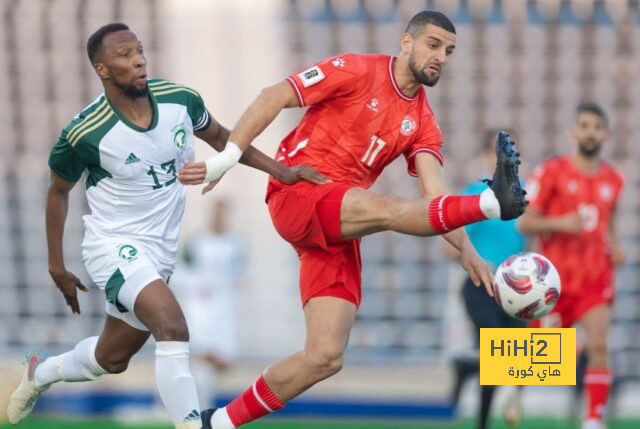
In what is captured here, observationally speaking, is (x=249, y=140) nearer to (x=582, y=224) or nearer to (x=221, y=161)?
(x=221, y=161)

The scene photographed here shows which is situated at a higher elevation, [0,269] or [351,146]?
[351,146]

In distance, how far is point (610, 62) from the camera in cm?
1569

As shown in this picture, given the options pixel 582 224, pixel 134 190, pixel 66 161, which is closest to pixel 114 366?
pixel 134 190

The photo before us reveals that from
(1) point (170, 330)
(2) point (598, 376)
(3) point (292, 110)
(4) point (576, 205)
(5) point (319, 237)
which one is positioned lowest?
(2) point (598, 376)

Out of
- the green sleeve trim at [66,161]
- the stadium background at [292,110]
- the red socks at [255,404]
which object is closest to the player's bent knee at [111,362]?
the red socks at [255,404]

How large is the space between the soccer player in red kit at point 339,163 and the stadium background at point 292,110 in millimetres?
7039

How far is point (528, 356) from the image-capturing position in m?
7.65

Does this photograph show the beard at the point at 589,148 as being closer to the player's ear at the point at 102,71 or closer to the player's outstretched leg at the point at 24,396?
the player's ear at the point at 102,71

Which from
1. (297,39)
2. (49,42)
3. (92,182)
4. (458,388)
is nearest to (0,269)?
(49,42)

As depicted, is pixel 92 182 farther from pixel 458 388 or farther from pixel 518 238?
pixel 458 388

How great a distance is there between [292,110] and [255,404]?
866 centimetres

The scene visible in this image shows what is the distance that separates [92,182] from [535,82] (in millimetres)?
9361

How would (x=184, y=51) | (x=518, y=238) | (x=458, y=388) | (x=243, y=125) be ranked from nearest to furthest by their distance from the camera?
(x=243, y=125) → (x=518, y=238) → (x=458, y=388) → (x=184, y=51)

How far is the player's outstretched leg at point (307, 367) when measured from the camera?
722cm
